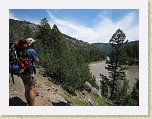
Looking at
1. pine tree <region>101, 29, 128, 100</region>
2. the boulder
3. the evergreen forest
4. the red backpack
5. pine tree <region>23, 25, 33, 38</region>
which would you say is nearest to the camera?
the red backpack

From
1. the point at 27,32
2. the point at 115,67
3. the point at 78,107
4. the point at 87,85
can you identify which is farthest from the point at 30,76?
the point at 115,67

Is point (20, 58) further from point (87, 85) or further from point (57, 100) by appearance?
point (87, 85)

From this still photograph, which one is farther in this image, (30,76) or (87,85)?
(87,85)

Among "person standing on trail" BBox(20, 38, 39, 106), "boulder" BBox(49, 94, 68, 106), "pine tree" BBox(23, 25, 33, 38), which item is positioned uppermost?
"pine tree" BBox(23, 25, 33, 38)

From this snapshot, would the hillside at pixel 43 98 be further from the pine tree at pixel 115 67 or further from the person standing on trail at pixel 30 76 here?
the pine tree at pixel 115 67

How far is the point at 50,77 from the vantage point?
4266mm

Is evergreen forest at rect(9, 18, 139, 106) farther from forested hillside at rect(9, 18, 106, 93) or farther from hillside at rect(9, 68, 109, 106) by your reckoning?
hillside at rect(9, 68, 109, 106)

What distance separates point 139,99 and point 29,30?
251cm

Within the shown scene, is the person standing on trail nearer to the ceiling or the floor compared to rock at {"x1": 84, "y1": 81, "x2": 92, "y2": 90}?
nearer to the ceiling

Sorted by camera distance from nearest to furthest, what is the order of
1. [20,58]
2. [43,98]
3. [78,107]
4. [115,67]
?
[20,58] → [78,107] → [43,98] → [115,67]

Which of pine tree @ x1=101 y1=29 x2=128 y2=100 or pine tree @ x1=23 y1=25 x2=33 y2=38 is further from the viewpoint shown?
pine tree @ x1=101 y1=29 x2=128 y2=100

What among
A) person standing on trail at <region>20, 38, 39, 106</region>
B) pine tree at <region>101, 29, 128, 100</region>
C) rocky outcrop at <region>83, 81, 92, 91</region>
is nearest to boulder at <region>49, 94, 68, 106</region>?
person standing on trail at <region>20, 38, 39, 106</region>

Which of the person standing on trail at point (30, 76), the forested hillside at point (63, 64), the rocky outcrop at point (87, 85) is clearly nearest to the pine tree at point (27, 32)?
the forested hillside at point (63, 64)

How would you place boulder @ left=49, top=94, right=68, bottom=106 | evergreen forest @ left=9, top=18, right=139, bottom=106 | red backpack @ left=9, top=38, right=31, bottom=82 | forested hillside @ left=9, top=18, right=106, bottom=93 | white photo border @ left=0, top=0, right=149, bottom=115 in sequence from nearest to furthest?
red backpack @ left=9, top=38, right=31, bottom=82
white photo border @ left=0, top=0, right=149, bottom=115
boulder @ left=49, top=94, right=68, bottom=106
evergreen forest @ left=9, top=18, right=139, bottom=106
forested hillside @ left=9, top=18, right=106, bottom=93
